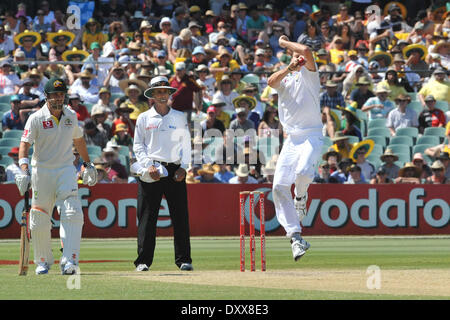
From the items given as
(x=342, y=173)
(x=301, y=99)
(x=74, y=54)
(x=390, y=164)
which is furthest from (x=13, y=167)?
(x=301, y=99)

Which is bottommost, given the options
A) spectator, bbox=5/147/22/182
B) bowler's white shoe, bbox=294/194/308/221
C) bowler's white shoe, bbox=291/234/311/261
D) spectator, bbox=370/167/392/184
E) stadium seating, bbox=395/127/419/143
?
bowler's white shoe, bbox=291/234/311/261

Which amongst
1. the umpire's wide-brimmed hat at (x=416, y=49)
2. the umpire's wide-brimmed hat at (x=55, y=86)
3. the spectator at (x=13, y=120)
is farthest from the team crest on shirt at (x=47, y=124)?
the umpire's wide-brimmed hat at (x=416, y=49)

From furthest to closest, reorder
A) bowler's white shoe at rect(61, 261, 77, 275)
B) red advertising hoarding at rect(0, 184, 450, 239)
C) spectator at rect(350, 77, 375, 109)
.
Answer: spectator at rect(350, 77, 375, 109) → red advertising hoarding at rect(0, 184, 450, 239) → bowler's white shoe at rect(61, 261, 77, 275)

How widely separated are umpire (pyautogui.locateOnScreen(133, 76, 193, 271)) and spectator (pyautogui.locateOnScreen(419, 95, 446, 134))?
12183 mm

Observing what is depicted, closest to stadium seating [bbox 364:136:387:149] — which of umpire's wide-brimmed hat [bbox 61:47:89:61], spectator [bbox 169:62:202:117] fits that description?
spectator [bbox 169:62:202:117]

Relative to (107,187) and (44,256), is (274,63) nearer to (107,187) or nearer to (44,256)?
(107,187)

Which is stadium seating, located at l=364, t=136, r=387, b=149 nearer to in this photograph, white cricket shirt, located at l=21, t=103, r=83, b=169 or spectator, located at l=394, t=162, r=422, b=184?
spectator, located at l=394, t=162, r=422, b=184


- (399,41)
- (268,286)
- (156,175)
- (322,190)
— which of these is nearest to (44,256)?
(156,175)

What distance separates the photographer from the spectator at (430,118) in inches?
968

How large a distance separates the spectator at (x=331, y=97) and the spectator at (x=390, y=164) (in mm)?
1930

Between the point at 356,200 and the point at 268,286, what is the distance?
11.6 metres

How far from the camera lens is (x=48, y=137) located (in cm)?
1251

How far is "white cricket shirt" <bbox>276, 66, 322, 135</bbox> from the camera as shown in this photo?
12844 mm

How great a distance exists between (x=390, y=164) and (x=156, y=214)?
35.2ft
